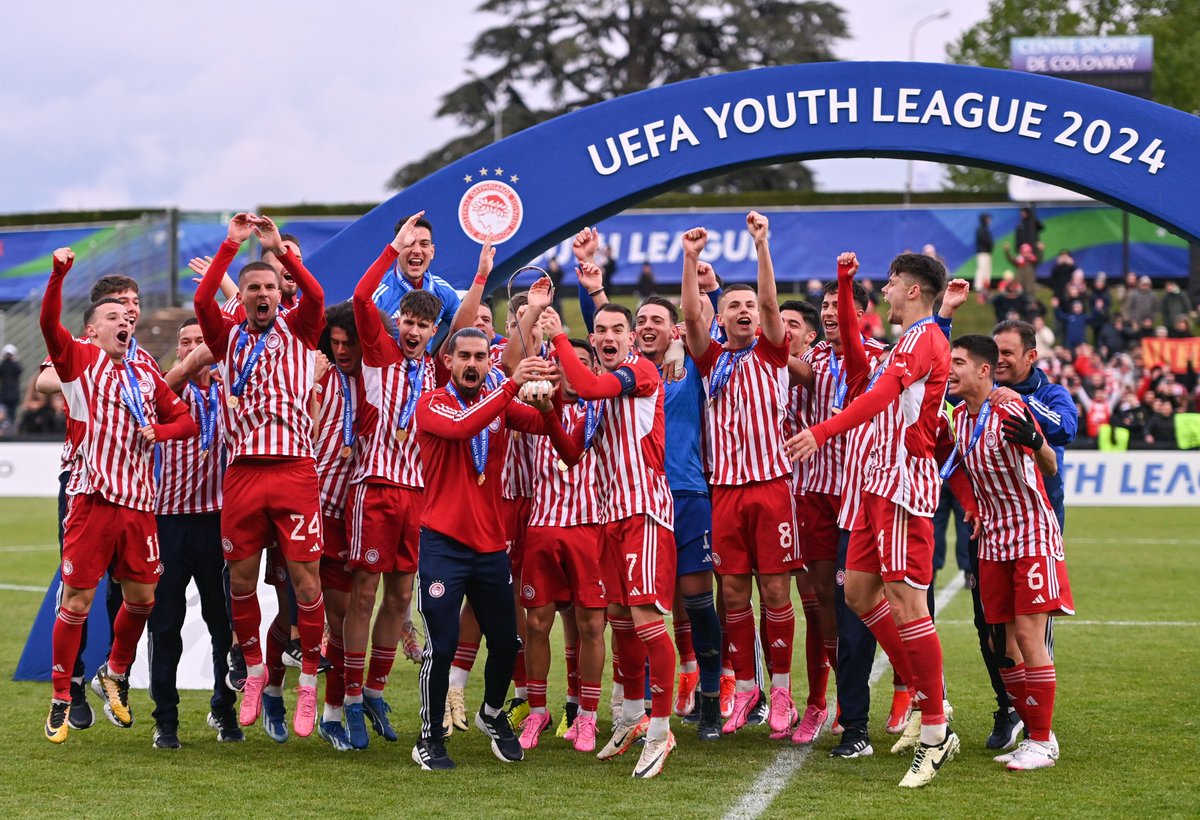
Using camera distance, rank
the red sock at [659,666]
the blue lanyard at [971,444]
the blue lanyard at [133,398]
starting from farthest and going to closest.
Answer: the blue lanyard at [133,398] → the blue lanyard at [971,444] → the red sock at [659,666]

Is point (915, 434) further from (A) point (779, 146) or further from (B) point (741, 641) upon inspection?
(A) point (779, 146)

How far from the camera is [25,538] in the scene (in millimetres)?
17578

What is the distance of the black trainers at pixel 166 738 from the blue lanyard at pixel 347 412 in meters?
1.64

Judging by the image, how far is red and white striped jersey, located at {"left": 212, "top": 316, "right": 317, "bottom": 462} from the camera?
6.88 metres

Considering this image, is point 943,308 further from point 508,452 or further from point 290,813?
point 290,813

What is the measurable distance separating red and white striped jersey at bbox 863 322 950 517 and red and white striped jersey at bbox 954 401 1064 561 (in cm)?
27

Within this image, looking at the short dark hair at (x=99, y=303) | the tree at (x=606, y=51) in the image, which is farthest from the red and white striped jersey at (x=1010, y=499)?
the tree at (x=606, y=51)

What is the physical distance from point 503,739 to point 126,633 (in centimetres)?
200

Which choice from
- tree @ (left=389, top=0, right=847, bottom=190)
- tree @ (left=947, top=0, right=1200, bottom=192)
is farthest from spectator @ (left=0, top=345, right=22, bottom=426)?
tree @ (left=947, top=0, right=1200, bottom=192)

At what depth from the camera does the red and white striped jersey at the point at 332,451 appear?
7.34 m

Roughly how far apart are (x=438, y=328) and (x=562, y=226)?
1.03 m

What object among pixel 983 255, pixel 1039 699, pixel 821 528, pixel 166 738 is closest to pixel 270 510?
pixel 166 738

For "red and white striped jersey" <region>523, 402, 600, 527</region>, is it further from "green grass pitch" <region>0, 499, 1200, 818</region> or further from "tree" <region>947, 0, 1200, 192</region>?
"tree" <region>947, 0, 1200, 192</region>

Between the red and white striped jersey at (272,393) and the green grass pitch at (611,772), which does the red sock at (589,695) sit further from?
the red and white striped jersey at (272,393)
